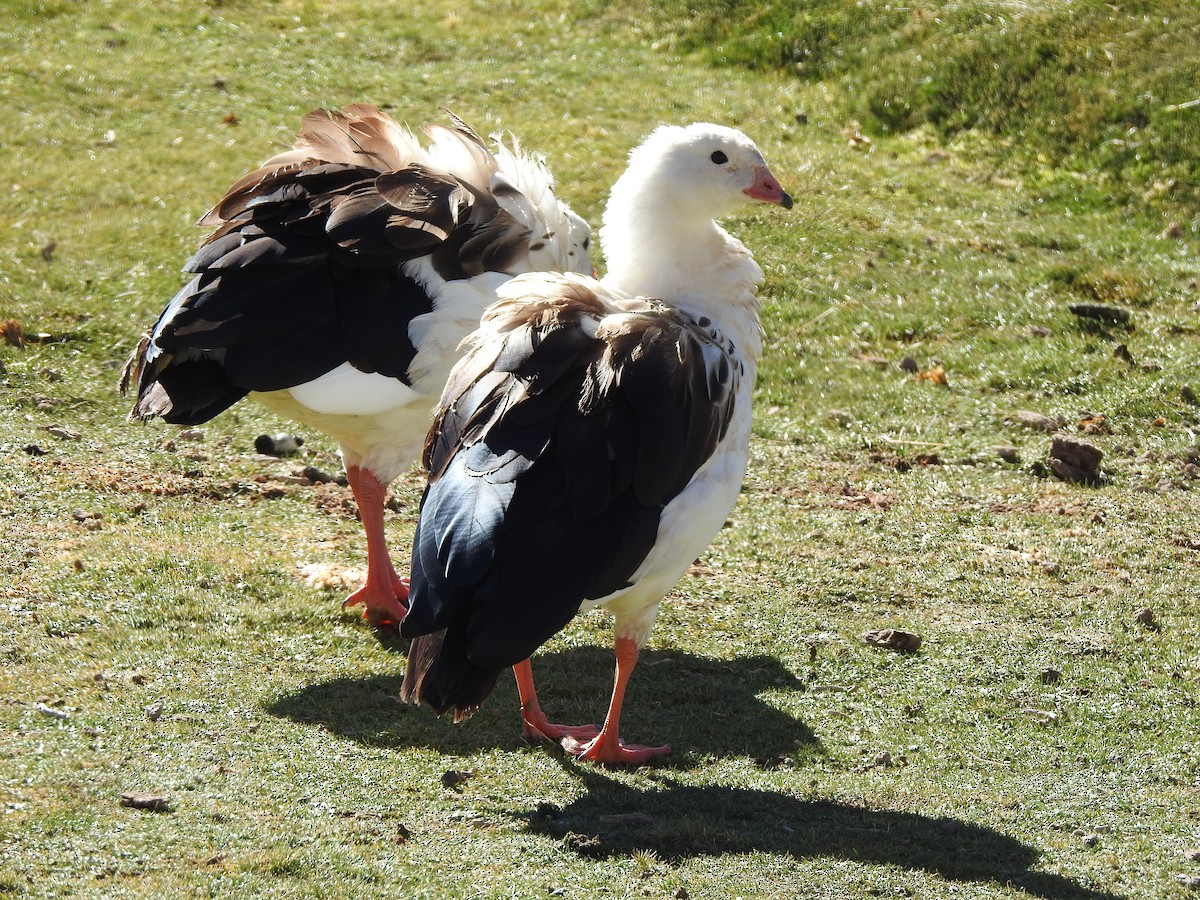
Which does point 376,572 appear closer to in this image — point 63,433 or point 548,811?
point 548,811

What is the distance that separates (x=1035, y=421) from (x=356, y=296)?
432 centimetres

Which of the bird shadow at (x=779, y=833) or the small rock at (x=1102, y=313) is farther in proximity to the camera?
the small rock at (x=1102, y=313)

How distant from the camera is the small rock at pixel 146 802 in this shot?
4203mm

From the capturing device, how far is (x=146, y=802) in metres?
4.21

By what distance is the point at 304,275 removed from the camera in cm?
595

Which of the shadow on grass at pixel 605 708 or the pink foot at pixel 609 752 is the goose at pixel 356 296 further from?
the pink foot at pixel 609 752

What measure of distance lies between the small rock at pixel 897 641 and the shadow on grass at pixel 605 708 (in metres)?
0.45

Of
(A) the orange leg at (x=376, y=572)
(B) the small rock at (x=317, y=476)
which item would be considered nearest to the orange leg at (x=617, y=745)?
(A) the orange leg at (x=376, y=572)

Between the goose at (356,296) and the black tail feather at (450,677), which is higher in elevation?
the goose at (356,296)

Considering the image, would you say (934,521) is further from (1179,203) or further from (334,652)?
(1179,203)

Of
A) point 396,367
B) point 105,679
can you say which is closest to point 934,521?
point 396,367

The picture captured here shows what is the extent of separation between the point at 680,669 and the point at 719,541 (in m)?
1.33

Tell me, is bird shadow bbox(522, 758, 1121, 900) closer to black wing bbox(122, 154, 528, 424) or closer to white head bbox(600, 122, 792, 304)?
white head bbox(600, 122, 792, 304)

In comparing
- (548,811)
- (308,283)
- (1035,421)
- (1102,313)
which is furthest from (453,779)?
(1102,313)
